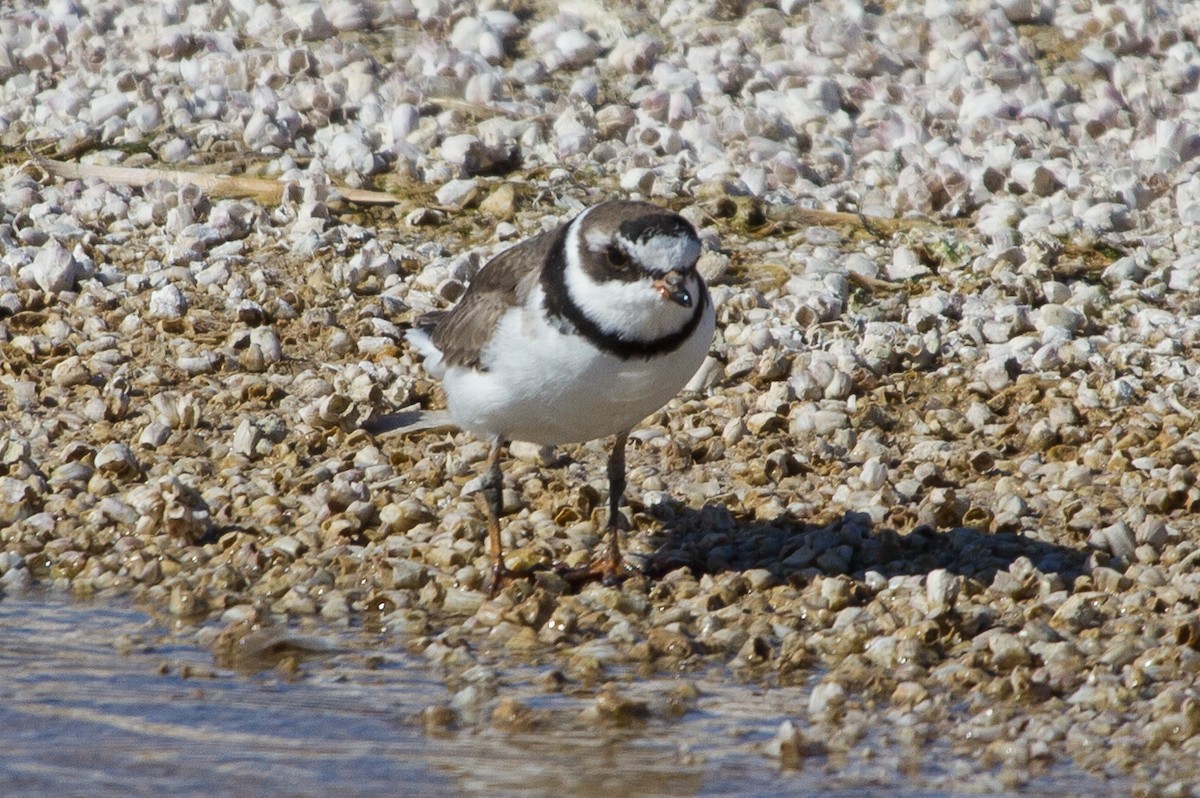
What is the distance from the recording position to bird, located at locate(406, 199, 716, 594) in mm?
5949

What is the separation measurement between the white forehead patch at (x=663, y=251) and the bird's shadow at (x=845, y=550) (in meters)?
1.25

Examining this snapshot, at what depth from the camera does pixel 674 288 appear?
5875 millimetres

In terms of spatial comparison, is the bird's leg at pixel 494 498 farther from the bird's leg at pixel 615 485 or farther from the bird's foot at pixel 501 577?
the bird's leg at pixel 615 485

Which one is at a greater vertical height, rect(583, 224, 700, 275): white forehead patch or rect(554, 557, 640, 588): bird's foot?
rect(583, 224, 700, 275): white forehead patch

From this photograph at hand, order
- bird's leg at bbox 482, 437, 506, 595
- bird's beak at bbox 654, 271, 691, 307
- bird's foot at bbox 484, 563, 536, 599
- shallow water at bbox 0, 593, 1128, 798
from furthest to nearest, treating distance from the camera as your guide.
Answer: bird's leg at bbox 482, 437, 506, 595 → bird's foot at bbox 484, 563, 536, 599 → bird's beak at bbox 654, 271, 691, 307 → shallow water at bbox 0, 593, 1128, 798

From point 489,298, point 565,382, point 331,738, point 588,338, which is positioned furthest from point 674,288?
point 331,738

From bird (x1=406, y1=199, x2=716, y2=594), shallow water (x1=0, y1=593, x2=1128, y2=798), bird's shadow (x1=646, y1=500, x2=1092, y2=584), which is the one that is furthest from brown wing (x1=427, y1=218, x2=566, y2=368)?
shallow water (x1=0, y1=593, x2=1128, y2=798)

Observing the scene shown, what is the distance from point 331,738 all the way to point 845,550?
2206 millimetres

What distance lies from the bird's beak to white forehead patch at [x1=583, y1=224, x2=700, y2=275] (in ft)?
0.09

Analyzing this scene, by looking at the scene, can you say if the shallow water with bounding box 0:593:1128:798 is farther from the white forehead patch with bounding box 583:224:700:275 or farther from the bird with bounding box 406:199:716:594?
the white forehead patch with bounding box 583:224:700:275

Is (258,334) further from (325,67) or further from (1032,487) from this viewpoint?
(1032,487)

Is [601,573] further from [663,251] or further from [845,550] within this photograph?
[663,251]

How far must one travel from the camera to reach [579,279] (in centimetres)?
607

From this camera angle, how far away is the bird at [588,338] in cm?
595
